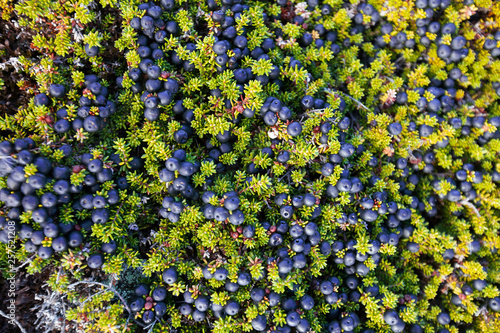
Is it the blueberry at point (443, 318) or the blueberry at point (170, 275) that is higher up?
the blueberry at point (170, 275)

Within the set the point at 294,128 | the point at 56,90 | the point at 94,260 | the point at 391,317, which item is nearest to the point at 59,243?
the point at 94,260

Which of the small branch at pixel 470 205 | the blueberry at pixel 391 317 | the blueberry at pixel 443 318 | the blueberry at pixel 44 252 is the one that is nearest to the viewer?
the blueberry at pixel 44 252

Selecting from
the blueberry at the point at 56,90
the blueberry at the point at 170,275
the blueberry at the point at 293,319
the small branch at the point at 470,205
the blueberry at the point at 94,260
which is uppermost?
the blueberry at the point at 56,90

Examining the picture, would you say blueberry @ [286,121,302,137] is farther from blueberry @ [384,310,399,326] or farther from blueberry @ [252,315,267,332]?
blueberry @ [384,310,399,326]

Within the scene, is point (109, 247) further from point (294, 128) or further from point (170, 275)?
point (294, 128)

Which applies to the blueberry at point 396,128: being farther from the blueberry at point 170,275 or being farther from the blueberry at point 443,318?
the blueberry at point 170,275

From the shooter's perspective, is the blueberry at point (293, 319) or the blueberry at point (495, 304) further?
the blueberry at point (495, 304)

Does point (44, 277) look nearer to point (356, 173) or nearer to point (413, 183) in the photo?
point (356, 173)

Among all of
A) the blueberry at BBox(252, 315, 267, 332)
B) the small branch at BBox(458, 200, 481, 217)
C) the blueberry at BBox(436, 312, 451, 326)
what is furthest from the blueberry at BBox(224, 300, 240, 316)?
the small branch at BBox(458, 200, 481, 217)

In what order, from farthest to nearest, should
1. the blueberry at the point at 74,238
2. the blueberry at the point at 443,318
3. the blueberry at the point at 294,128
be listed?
the blueberry at the point at 443,318, the blueberry at the point at 294,128, the blueberry at the point at 74,238

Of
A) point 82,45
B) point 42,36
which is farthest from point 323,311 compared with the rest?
point 42,36

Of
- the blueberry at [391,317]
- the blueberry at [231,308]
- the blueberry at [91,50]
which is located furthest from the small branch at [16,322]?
the blueberry at [391,317]
